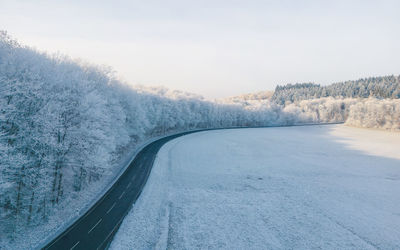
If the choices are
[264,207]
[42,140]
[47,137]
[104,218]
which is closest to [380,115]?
[264,207]

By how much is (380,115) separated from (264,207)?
124m

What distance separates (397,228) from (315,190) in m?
9.47

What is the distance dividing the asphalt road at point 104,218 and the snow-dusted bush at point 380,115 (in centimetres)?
13095

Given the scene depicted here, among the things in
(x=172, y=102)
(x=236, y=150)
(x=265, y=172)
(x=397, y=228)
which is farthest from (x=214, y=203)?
(x=172, y=102)

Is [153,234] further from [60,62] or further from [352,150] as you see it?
[352,150]

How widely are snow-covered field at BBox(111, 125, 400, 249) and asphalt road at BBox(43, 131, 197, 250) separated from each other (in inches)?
45.8

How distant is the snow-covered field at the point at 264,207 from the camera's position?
1728 centimetres

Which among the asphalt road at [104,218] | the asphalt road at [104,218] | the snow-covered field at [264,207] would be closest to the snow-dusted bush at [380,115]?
the snow-covered field at [264,207]

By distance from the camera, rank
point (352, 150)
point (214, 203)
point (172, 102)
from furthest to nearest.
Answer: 1. point (172, 102)
2. point (352, 150)
3. point (214, 203)

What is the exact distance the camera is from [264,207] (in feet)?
75.8

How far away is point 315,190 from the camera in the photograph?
28.4 meters

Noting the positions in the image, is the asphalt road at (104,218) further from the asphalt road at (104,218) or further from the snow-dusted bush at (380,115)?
the snow-dusted bush at (380,115)

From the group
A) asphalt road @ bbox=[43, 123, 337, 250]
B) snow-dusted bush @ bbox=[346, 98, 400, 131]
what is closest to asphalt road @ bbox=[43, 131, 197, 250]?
asphalt road @ bbox=[43, 123, 337, 250]

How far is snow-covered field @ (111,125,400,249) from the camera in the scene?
680 inches
